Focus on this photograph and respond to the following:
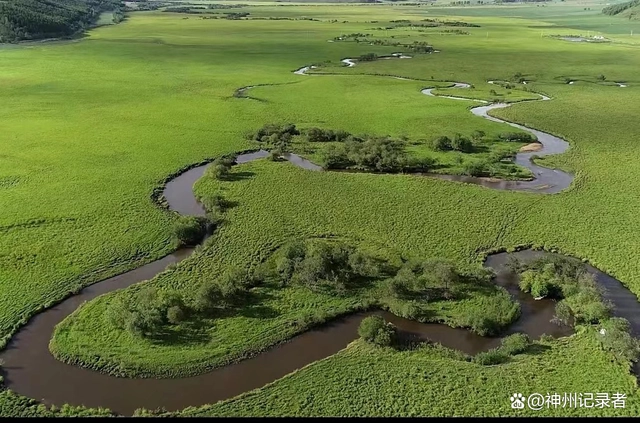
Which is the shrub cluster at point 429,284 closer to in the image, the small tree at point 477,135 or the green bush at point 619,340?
the green bush at point 619,340

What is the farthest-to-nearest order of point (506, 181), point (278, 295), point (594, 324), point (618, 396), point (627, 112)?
1. point (627, 112)
2. point (506, 181)
3. point (278, 295)
4. point (594, 324)
5. point (618, 396)

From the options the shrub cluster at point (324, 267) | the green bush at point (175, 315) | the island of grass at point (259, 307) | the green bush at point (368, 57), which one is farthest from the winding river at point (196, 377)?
the green bush at point (368, 57)

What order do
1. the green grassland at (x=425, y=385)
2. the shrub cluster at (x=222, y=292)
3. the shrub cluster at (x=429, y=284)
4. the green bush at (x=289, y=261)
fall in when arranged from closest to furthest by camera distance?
the green grassland at (x=425, y=385)
the shrub cluster at (x=222, y=292)
the shrub cluster at (x=429, y=284)
the green bush at (x=289, y=261)

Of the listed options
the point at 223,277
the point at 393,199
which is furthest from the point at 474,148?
the point at 223,277

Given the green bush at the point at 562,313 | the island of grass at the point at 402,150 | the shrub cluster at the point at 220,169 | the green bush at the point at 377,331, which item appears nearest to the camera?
the green bush at the point at 377,331

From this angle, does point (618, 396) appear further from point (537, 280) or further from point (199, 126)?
point (199, 126)

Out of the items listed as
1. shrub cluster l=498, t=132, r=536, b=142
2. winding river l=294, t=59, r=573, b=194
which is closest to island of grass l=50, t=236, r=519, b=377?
winding river l=294, t=59, r=573, b=194
